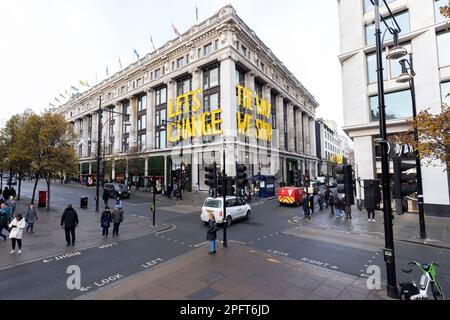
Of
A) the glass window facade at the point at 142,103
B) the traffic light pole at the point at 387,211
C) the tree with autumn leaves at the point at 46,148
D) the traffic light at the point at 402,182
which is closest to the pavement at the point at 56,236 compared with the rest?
the tree with autumn leaves at the point at 46,148

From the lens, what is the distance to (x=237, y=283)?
6.18 meters

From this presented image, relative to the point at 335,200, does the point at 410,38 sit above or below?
above

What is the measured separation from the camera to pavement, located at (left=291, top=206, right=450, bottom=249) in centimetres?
1097

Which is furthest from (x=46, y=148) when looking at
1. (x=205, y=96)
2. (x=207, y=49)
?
(x=207, y=49)

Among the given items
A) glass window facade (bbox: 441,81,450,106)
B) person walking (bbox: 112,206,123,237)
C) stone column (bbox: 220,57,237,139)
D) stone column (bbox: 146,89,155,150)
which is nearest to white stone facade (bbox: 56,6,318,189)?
stone column (bbox: 146,89,155,150)

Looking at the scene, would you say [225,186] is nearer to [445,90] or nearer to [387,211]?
[387,211]

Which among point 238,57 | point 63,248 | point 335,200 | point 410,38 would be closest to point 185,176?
point 238,57

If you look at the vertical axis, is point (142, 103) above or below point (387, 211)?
above

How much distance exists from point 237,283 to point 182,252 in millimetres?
3632

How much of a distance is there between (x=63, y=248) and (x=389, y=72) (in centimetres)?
2508

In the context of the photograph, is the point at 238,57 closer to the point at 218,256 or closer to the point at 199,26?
the point at 199,26

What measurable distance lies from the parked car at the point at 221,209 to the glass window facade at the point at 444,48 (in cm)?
1828

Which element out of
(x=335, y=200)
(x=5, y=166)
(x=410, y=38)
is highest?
(x=410, y=38)
